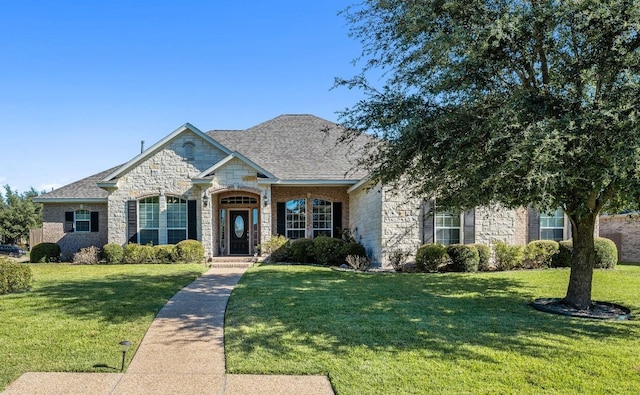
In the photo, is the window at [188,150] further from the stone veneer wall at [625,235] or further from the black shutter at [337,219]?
the stone veneer wall at [625,235]

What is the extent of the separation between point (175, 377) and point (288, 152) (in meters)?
17.0

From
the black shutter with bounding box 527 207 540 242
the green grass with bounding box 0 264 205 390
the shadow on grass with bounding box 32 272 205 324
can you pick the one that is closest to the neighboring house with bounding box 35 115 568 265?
the black shutter with bounding box 527 207 540 242

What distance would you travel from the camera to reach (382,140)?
9.38 metres

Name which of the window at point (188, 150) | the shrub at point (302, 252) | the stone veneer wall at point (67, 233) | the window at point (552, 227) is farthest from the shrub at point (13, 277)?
the window at point (552, 227)

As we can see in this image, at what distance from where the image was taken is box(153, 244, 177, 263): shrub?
17562 mm

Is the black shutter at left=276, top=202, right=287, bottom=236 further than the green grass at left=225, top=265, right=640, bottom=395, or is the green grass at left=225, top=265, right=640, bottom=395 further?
the black shutter at left=276, top=202, right=287, bottom=236

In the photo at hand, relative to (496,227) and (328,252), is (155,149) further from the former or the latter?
(496,227)

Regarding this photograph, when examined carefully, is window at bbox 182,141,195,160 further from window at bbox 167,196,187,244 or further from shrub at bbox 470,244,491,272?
shrub at bbox 470,244,491,272

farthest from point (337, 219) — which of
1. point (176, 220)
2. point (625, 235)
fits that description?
point (625, 235)

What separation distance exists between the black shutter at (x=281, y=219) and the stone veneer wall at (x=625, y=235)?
1603 cm

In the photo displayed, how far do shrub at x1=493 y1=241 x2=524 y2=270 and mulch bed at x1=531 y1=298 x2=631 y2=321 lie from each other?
5.45m

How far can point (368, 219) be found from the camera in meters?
16.7

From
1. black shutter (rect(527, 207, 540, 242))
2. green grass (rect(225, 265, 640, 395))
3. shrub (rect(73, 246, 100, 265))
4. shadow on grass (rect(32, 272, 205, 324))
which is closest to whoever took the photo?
green grass (rect(225, 265, 640, 395))

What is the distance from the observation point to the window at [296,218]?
19438 millimetres
